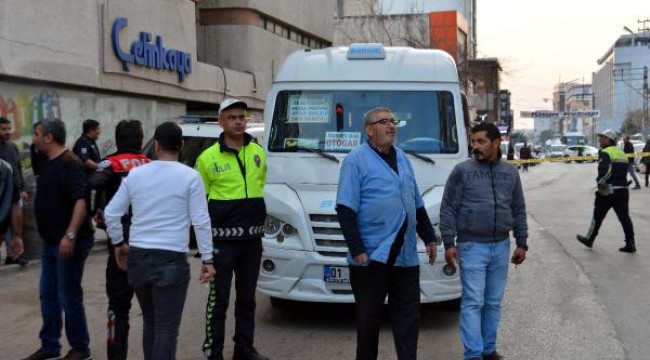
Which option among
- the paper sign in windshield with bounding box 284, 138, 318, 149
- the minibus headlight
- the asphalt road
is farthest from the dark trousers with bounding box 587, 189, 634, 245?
the minibus headlight

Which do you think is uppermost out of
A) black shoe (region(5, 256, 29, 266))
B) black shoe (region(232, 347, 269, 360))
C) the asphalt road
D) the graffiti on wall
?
the graffiti on wall

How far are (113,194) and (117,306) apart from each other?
0.83 meters

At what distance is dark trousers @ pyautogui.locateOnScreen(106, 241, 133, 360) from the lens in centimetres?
560

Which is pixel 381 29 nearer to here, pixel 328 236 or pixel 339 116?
pixel 339 116

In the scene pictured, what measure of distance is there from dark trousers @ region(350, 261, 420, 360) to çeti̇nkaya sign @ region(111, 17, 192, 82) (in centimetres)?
1396

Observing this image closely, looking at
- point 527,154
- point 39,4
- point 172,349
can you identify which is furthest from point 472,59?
point 172,349

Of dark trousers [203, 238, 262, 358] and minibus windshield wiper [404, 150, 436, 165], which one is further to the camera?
minibus windshield wiper [404, 150, 436, 165]

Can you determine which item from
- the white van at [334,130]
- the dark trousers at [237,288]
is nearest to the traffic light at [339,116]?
the white van at [334,130]

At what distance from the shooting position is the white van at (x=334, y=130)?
6.88 meters

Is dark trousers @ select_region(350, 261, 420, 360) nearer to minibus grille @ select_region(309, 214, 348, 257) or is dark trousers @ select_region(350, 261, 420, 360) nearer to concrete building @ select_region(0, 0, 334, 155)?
minibus grille @ select_region(309, 214, 348, 257)

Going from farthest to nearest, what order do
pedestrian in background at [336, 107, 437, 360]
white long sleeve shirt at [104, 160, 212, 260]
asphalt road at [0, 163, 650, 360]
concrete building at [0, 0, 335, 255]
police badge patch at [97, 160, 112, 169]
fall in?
concrete building at [0, 0, 335, 255]
asphalt road at [0, 163, 650, 360]
police badge patch at [97, 160, 112, 169]
pedestrian in background at [336, 107, 437, 360]
white long sleeve shirt at [104, 160, 212, 260]

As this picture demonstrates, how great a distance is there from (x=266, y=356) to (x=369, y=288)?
64.3 inches

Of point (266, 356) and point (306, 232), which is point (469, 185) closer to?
point (306, 232)

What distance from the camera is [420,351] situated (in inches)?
255
